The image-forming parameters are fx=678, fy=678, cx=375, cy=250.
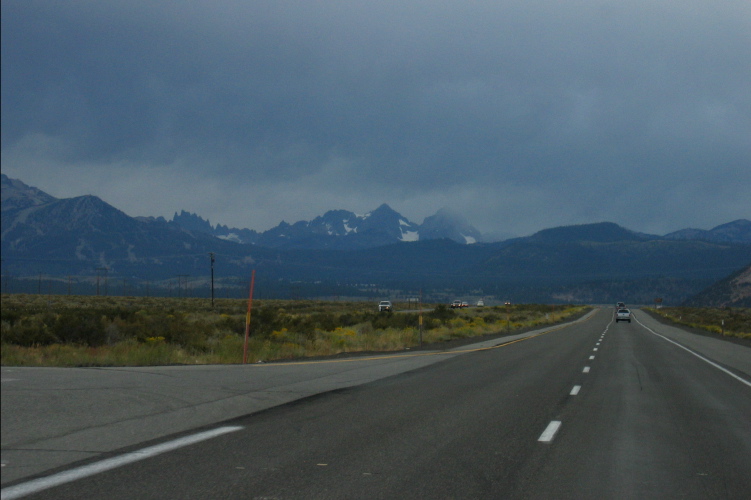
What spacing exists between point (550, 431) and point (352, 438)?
9.03ft

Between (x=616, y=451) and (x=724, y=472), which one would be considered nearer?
(x=724, y=472)

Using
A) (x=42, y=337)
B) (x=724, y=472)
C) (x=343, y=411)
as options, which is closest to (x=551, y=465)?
(x=724, y=472)

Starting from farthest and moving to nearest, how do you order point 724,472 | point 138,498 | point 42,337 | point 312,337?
point 312,337
point 42,337
point 724,472
point 138,498

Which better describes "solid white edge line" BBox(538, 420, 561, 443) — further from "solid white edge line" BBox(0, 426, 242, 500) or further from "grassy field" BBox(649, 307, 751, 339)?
"grassy field" BBox(649, 307, 751, 339)

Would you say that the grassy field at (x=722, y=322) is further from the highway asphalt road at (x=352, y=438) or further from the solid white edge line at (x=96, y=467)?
the solid white edge line at (x=96, y=467)

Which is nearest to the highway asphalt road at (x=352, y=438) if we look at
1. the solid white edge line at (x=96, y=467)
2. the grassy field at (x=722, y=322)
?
the solid white edge line at (x=96, y=467)

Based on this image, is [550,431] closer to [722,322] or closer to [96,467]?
[96,467]

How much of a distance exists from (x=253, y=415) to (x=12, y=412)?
11.0 ft

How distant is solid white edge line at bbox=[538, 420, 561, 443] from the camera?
837 centimetres

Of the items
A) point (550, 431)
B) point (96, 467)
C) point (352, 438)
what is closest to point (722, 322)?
point (550, 431)

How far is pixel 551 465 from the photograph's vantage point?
700 cm

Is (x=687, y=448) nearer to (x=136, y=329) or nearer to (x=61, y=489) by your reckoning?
(x=61, y=489)

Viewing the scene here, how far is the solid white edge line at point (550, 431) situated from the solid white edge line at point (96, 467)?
3842mm

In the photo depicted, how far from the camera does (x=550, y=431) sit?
8914 mm
